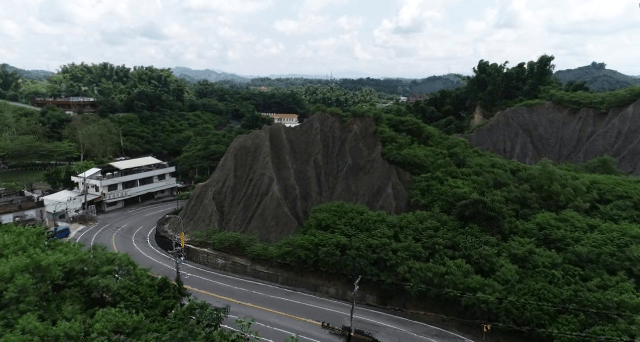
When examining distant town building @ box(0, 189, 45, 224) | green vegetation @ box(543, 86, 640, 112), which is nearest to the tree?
distant town building @ box(0, 189, 45, 224)

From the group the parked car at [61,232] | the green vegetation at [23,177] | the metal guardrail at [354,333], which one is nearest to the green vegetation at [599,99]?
the metal guardrail at [354,333]

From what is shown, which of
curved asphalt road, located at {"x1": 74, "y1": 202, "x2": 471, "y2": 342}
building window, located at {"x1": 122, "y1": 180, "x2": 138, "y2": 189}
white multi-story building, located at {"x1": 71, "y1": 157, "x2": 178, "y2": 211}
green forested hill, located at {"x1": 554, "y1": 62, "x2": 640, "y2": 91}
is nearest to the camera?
curved asphalt road, located at {"x1": 74, "y1": 202, "x2": 471, "y2": 342}

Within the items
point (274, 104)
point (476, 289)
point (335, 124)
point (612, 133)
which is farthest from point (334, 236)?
point (274, 104)

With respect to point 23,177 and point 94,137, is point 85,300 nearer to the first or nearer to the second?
point 94,137

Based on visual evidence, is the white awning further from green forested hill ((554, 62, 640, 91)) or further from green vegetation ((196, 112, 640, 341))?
green forested hill ((554, 62, 640, 91))

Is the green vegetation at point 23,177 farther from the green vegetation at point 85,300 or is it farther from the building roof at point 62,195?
the green vegetation at point 85,300

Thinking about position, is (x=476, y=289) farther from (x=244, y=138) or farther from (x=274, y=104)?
(x=274, y=104)
